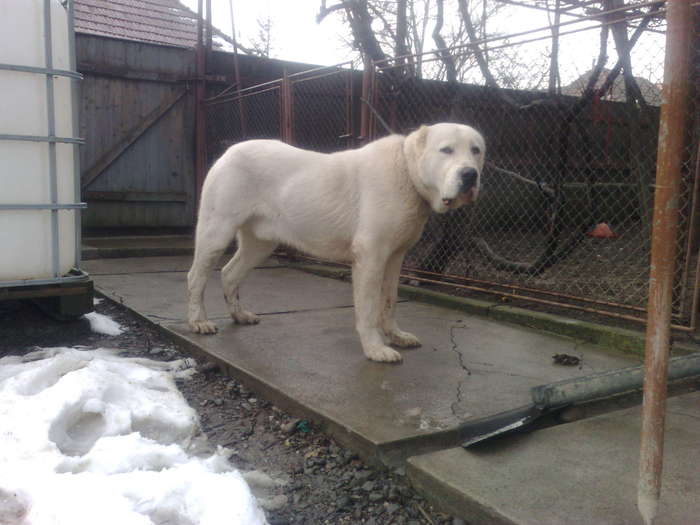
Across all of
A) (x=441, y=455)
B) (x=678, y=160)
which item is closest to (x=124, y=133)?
(x=441, y=455)

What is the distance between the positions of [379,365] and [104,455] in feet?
4.97

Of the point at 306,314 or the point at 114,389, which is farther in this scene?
the point at 306,314

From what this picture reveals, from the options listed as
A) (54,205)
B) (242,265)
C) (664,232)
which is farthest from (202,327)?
(664,232)

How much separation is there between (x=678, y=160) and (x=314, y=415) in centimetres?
177

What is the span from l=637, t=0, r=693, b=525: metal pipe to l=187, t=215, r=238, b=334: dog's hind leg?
9.36ft

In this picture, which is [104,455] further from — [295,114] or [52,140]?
[295,114]

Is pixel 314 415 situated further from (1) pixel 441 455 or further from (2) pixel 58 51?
(2) pixel 58 51

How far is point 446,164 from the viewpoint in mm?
3195

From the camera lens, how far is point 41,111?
147 inches

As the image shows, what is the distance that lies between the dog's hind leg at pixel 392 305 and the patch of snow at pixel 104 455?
4.26ft

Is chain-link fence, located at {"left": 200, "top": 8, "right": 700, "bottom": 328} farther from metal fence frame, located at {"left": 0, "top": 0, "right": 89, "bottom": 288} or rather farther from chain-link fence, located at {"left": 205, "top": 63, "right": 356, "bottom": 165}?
metal fence frame, located at {"left": 0, "top": 0, "right": 89, "bottom": 288}

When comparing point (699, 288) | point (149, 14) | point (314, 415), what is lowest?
point (314, 415)

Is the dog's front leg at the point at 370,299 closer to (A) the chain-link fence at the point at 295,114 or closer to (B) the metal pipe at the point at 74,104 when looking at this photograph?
(B) the metal pipe at the point at 74,104

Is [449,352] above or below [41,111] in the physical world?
below
